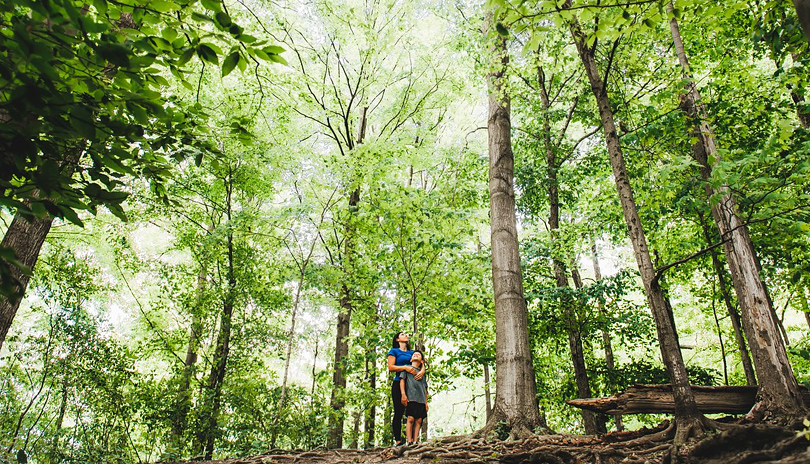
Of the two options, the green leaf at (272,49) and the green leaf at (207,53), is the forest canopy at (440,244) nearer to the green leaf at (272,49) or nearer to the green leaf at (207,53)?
the green leaf at (272,49)

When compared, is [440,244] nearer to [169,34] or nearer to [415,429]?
[415,429]

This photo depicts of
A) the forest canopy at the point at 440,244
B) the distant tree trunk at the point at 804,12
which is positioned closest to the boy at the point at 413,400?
the forest canopy at the point at 440,244

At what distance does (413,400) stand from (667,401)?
3114 millimetres

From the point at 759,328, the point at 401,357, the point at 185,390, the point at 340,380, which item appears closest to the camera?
the point at 759,328

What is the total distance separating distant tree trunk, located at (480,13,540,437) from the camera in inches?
191

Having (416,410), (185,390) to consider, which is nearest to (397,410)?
(416,410)

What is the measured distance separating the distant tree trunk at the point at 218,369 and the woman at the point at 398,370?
3.30 metres

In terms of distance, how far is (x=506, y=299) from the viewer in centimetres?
553

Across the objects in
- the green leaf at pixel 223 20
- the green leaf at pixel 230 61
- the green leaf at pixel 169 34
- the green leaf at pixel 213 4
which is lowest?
the green leaf at pixel 230 61

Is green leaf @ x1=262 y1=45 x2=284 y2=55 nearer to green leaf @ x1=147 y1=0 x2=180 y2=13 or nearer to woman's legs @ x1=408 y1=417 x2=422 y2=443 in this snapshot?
green leaf @ x1=147 y1=0 x2=180 y2=13

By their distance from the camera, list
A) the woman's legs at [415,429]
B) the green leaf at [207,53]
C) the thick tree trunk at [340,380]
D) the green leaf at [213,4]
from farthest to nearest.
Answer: the thick tree trunk at [340,380], the woman's legs at [415,429], the green leaf at [207,53], the green leaf at [213,4]

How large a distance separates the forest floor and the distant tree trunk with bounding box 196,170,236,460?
224 cm

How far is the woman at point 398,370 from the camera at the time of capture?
18.6 ft

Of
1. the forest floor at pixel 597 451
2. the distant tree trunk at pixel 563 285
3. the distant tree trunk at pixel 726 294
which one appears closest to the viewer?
the forest floor at pixel 597 451
